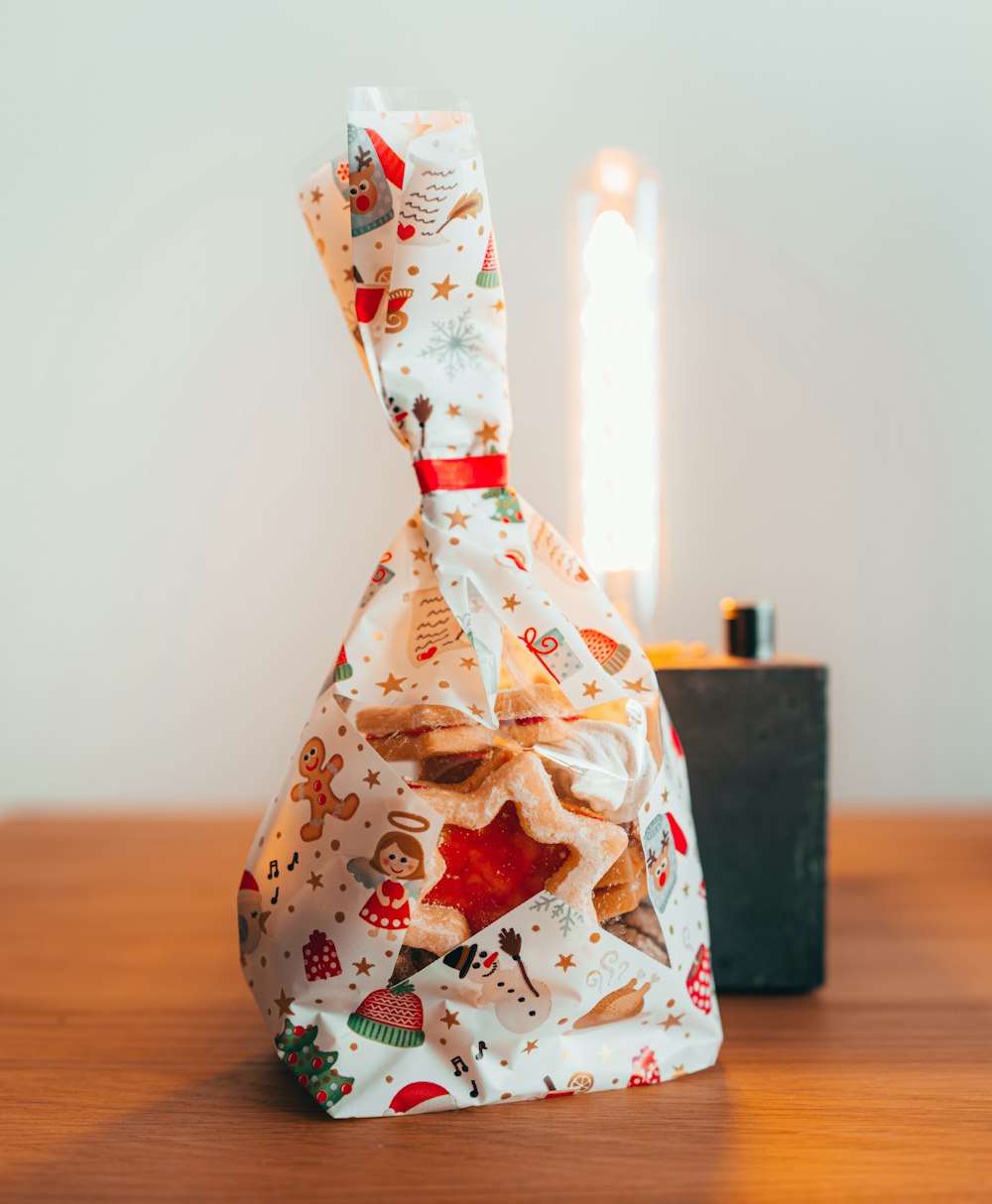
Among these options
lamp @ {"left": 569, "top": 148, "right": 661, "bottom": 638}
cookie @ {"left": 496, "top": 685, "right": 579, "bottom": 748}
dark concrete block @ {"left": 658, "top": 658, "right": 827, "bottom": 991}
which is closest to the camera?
cookie @ {"left": 496, "top": 685, "right": 579, "bottom": 748}

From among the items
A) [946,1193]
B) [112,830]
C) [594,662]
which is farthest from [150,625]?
[946,1193]

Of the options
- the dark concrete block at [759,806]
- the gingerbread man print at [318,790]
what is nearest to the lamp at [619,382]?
the dark concrete block at [759,806]

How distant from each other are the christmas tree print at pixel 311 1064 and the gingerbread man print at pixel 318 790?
104mm

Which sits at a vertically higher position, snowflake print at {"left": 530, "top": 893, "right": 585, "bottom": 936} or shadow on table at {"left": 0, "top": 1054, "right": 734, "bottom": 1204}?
snowflake print at {"left": 530, "top": 893, "right": 585, "bottom": 936}

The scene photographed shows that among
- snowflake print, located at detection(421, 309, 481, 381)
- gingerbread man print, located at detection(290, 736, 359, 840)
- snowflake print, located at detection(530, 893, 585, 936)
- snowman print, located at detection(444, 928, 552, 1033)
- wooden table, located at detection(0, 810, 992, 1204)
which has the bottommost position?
wooden table, located at detection(0, 810, 992, 1204)

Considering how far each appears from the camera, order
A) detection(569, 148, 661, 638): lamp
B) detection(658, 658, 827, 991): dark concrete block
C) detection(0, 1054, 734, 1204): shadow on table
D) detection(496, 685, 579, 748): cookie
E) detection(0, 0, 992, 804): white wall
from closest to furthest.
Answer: detection(0, 1054, 734, 1204): shadow on table
detection(496, 685, 579, 748): cookie
detection(658, 658, 827, 991): dark concrete block
detection(569, 148, 661, 638): lamp
detection(0, 0, 992, 804): white wall

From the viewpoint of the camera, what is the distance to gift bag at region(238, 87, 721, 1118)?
62cm

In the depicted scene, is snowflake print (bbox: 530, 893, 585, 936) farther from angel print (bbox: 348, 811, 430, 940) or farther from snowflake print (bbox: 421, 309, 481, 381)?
snowflake print (bbox: 421, 309, 481, 381)

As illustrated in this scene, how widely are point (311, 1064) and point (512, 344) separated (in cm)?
115

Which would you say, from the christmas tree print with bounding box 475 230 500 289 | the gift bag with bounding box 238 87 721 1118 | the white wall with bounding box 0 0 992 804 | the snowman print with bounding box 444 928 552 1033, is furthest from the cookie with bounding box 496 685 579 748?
the white wall with bounding box 0 0 992 804

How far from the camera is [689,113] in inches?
63.2

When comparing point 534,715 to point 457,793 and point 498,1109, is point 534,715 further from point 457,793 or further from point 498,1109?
point 498,1109

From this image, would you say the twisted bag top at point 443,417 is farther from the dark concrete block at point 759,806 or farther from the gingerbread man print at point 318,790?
the dark concrete block at point 759,806

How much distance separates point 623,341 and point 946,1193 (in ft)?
2.14
